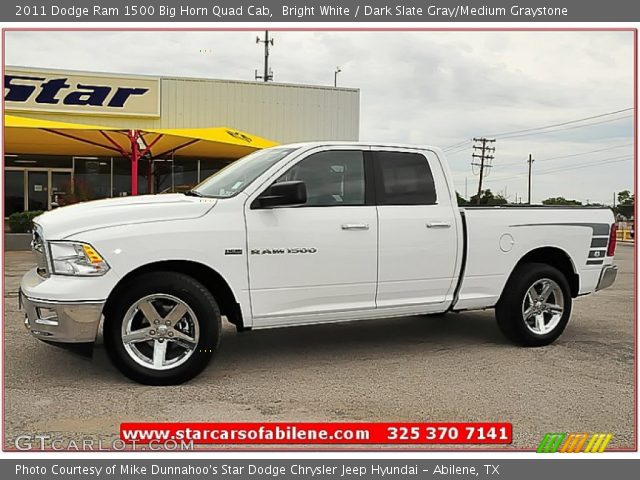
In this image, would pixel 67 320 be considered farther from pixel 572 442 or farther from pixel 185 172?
pixel 185 172

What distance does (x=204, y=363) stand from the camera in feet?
17.3

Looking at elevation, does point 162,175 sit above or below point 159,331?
above

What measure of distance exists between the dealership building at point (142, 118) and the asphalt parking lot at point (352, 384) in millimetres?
14459

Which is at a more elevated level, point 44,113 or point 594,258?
point 44,113

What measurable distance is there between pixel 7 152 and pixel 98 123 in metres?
3.02

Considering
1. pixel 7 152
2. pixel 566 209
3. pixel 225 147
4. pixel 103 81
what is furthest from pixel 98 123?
pixel 566 209

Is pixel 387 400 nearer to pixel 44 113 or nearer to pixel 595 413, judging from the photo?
pixel 595 413

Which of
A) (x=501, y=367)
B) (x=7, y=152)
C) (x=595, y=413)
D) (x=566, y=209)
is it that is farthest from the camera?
(x=7, y=152)

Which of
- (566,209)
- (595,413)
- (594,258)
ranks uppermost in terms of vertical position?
(566,209)

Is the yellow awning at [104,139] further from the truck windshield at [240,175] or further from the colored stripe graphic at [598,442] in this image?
the colored stripe graphic at [598,442]

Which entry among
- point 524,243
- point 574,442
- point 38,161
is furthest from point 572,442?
point 38,161

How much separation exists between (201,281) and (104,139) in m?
14.3

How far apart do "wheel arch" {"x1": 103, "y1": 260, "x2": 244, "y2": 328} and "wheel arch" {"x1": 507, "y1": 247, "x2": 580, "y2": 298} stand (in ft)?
10.2

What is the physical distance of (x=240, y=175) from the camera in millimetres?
5980
